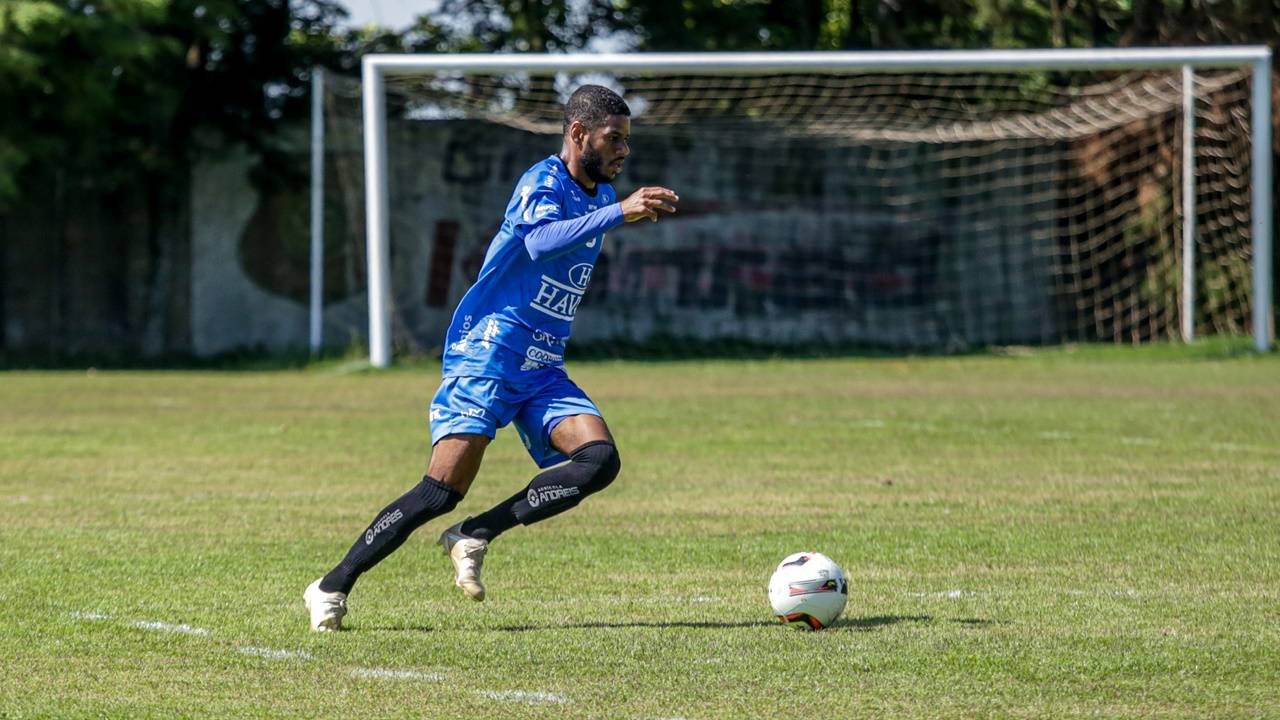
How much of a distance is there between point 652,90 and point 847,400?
9.90 m

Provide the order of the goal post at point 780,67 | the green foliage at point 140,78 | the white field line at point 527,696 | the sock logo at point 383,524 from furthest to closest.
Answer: the green foliage at point 140,78 → the goal post at point 780,67 → the sock logo at point 383,524 → the white field line at point 527,696

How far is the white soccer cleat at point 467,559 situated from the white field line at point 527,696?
3.89 feet

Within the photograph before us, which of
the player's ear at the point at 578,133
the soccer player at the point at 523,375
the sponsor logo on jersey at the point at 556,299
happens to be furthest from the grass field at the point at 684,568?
the player's ear at the point at 578,133

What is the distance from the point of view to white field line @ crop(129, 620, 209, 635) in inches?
237

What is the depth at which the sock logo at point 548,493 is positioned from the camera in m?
6.26

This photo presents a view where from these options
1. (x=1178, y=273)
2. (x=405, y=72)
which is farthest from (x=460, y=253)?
(x=1178, y=273)

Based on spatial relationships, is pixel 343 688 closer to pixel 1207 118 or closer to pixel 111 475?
pixel 111 475

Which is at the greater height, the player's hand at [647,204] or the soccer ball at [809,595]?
the player's hand at [647,204]

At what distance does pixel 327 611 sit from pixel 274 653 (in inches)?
14.7

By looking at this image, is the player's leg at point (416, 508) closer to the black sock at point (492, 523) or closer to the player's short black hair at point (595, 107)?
the black sock at point (492, 523)

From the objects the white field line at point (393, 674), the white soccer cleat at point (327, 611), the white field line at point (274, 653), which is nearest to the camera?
the white field line at point (393, 674)

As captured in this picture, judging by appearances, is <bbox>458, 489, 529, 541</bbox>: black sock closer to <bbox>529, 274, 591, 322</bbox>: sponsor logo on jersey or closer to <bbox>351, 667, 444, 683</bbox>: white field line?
<bbox>529, 274, 591, 322</bbox>: sponsor logo on jersey

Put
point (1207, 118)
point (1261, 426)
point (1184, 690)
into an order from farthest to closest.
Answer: point (1207, 118) → point (1261, 426) → point (1184, 690)

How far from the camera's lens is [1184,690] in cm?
497
